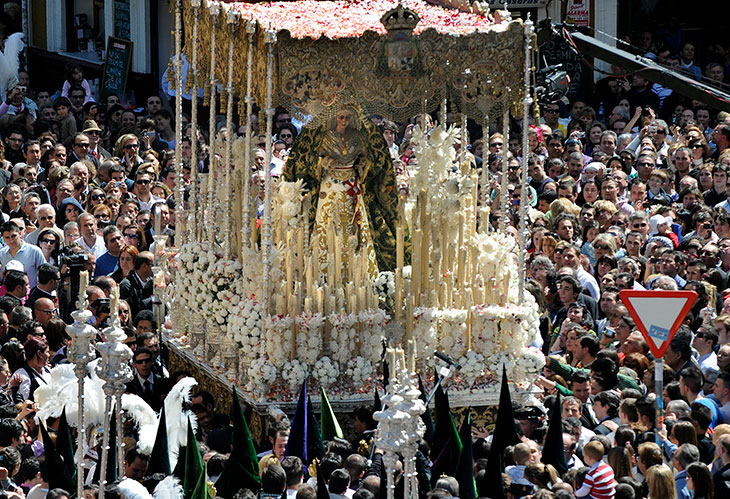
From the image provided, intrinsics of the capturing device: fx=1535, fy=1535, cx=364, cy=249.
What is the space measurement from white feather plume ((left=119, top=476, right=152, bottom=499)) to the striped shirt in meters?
2.95

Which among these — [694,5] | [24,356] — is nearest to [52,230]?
[24,356]

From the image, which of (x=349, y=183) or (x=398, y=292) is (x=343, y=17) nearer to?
(x=349, y=183)

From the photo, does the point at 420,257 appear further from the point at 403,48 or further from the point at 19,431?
the point at 19,431

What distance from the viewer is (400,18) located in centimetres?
1370

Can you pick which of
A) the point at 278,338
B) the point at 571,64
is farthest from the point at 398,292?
the point at 571,64

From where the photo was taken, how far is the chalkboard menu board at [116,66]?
24766mm

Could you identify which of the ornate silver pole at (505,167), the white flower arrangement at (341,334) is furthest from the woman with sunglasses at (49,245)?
the ornate silver pole at (505,167)

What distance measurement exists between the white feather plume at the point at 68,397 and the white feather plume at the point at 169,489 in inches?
71.1

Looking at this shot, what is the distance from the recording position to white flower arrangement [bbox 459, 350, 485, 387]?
1431 cm

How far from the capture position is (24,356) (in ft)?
43.9

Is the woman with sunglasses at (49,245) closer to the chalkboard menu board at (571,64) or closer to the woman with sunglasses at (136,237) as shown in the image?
the woman with sunglasses at (136,237)

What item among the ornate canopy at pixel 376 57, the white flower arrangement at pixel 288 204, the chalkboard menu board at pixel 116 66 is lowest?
the white flower arrangement at pixel 288 204

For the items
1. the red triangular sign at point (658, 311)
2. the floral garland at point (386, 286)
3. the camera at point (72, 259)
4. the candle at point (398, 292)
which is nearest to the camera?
the red triangular sign at point (658, 311)

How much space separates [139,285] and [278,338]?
3.26 m
